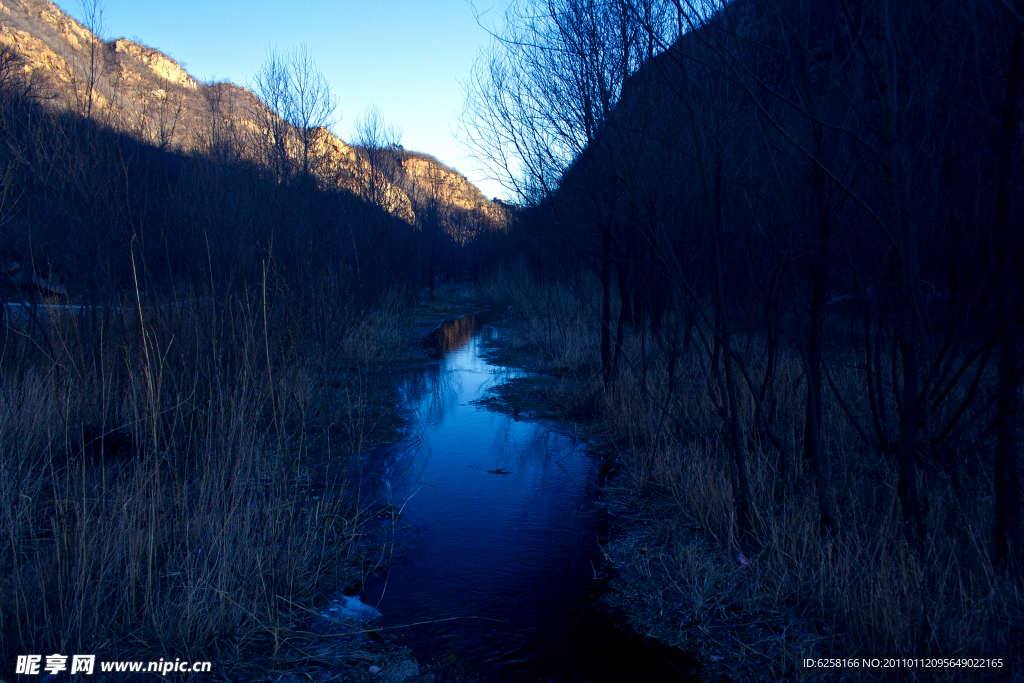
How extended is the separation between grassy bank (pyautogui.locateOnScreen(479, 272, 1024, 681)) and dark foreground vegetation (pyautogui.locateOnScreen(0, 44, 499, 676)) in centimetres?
186

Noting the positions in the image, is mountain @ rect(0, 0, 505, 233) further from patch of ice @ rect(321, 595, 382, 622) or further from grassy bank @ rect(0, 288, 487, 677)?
patch of ice @ rect(321, 595, 382, 622)

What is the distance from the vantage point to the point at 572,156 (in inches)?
217

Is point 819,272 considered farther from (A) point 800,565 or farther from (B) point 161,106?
(B) point 161,106

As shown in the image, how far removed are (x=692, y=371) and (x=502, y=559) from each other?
3239mm

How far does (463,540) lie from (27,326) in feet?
16.4

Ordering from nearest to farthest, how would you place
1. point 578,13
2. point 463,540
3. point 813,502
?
point 813,502
point 463,540
point 578,13

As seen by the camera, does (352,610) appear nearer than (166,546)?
No

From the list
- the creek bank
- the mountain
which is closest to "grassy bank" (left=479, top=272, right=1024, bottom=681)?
the creek bank

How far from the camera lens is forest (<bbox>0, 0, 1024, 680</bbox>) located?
2531 millimetres

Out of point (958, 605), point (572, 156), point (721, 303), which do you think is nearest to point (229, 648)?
point (721, 303)

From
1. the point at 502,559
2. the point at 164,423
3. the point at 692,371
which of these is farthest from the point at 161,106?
the point at 692,371

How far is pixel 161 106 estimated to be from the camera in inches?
241

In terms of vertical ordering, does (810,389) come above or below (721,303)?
below

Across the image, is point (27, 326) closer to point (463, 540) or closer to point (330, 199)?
point (463, 540)
